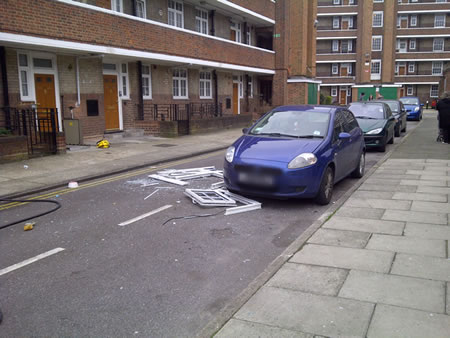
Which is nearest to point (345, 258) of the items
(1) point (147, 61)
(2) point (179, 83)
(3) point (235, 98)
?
(1) point (147, 61)

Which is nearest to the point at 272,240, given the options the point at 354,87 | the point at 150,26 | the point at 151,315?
the point at 151,315

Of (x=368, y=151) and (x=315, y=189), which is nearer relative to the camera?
(x=315, y=189)

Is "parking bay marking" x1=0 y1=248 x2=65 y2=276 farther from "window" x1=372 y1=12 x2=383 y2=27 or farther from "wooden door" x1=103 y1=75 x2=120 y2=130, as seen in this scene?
"window" x1=372 y1=12 x2=383 y2=27

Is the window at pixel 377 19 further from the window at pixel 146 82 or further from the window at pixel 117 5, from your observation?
the window at pixel 117 5

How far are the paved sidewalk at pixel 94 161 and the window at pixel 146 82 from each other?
9.41 feet

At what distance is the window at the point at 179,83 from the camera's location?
879 inches

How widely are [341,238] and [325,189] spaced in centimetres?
195

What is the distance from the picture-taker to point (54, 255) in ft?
17.1

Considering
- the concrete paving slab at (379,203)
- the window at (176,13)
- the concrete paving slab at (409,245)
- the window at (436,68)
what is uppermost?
the window at (436,68)

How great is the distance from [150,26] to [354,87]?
4450cm

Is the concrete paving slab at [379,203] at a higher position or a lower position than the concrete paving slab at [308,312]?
higher

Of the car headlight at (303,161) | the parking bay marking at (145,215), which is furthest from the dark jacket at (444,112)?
the parking bay marking at (145,215)

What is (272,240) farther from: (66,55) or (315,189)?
(66,55)

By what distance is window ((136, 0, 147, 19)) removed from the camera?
19.0 metres
